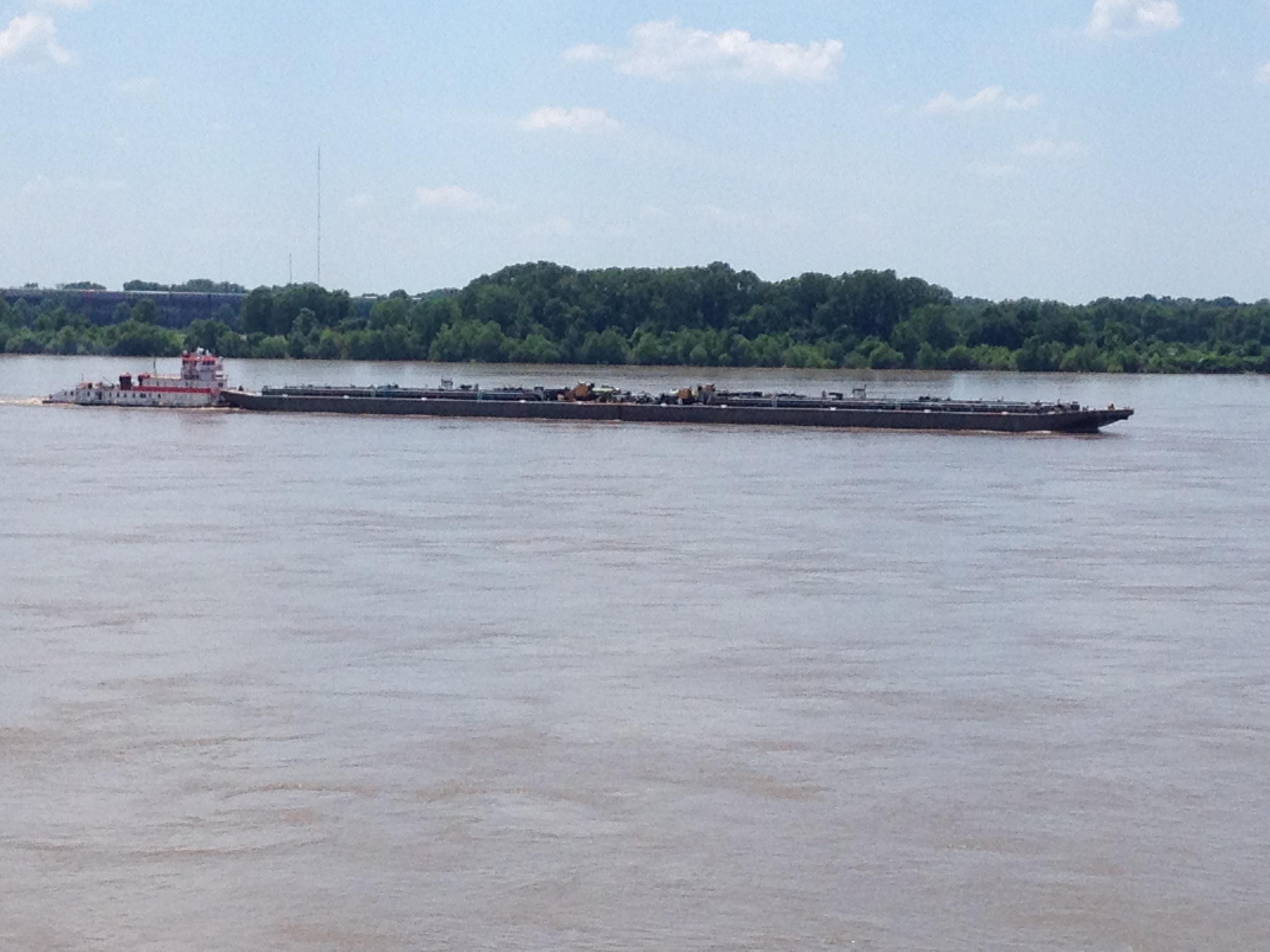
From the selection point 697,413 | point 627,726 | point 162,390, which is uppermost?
point 162,390

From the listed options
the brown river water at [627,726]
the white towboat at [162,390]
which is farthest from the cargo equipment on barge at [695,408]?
the brown river water at [627,726]

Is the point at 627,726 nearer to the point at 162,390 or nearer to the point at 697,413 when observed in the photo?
the point at 697,413

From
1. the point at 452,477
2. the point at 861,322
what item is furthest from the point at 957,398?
the point at 861,322

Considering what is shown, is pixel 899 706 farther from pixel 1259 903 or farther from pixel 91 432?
pixel 91 432

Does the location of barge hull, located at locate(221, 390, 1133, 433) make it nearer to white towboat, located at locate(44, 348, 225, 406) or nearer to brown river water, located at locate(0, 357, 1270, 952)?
white towboat, located at locate(44, 348, 225, 406)

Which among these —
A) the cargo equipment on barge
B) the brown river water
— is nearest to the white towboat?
the cargo equipment on barge

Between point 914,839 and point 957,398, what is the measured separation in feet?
234

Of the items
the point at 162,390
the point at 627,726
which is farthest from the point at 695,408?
the point at 627,726

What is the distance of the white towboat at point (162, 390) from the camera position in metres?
72.5

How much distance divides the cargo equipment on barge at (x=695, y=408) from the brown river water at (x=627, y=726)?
27.1 meters

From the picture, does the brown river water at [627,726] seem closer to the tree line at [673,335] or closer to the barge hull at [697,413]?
the barge hull at [697,413]

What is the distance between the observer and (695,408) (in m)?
68.5

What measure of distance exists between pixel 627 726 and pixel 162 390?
57.3 meters

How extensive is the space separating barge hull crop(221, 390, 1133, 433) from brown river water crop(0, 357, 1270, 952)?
2656 cm
